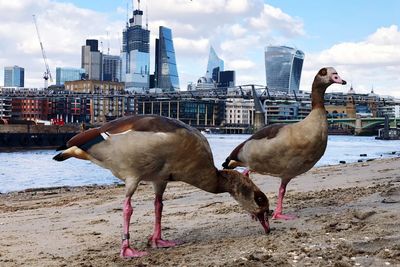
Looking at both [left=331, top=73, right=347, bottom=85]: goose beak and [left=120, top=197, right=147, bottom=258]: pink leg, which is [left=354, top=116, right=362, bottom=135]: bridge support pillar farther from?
[left=120, top=197, right=147, bottom=258]: pink leg

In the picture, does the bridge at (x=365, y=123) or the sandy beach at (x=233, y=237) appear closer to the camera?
the sandy beach at (x=233, y=237)

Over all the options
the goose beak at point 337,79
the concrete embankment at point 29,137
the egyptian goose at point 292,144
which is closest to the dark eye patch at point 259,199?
the egyptian goose at point 292,144

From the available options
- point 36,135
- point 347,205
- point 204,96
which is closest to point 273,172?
point 347,205

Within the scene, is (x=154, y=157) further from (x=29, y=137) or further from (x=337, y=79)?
(x=29, y=137)

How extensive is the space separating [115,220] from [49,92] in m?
187

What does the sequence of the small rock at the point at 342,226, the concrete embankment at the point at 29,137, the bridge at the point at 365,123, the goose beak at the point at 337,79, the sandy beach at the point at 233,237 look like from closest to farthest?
the sandy beach at the point at 233,237 < the small rock at the point at 342,226 < the goose beak at the point at 337,79 < the concrete embankment at the point at 29,137 < the bridge at the point at 365,123

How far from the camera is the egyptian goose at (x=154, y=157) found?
630cm

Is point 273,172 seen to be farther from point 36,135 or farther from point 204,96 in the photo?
point 204,96

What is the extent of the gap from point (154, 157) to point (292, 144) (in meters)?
2.55

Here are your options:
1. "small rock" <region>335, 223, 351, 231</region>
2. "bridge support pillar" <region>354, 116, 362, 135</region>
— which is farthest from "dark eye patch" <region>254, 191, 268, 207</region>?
"bridge support pillar" <region>354, 116, 362, 135</region>

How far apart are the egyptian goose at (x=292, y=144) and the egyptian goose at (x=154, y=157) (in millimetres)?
1514

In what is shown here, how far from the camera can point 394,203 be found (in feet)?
28.3

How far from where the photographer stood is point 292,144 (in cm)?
797

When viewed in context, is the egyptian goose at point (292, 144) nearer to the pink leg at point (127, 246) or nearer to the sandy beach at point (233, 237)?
the sandy beach at point (233, 237)
